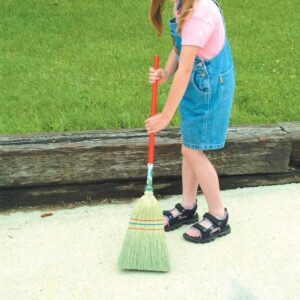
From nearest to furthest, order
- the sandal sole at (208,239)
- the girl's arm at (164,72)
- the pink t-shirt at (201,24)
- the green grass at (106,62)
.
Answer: the pink t-shirt at (201,24) < the girl's arm at (164,72) < the sandal sole at (208,239) < the green grass at (106,62)

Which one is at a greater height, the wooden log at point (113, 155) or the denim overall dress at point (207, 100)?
the denim overall dress at point (207, 100)

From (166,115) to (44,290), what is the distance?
87 cm

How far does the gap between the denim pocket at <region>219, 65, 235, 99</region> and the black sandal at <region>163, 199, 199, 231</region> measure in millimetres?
660

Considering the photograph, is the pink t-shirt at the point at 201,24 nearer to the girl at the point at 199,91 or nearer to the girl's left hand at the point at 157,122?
the girl at the point at 199,91

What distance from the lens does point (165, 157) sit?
3.28m

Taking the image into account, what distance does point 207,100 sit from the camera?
2.71 metres

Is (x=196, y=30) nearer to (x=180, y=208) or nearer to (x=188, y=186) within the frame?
(x=188, y=186)

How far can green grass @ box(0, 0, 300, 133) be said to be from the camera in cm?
384

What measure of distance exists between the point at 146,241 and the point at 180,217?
0.43 m

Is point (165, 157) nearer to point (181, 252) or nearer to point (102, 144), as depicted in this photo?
point (102, 144)

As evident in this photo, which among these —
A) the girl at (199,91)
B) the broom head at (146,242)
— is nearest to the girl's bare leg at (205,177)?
the girl at (199,91)

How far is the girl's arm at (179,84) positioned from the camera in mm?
2555

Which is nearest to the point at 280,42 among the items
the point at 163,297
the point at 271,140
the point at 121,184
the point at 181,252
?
the point at 271,140

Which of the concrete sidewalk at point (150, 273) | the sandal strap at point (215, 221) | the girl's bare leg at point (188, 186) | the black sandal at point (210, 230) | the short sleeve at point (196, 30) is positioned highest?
the short sleeve at point (196, 30)
